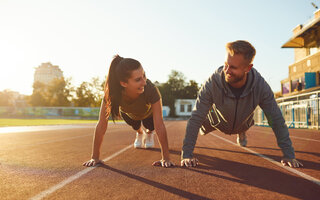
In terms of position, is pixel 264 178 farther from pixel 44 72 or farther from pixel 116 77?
pixel 44 72

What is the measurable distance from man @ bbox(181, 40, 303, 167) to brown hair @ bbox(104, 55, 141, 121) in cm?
116

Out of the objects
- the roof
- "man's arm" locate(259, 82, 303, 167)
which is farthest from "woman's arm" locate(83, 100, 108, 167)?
the roof

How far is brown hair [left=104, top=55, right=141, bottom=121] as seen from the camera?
3611mm

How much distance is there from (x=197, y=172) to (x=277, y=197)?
1129 mm

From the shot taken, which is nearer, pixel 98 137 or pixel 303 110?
pixel 98 137

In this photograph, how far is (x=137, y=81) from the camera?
142 inches

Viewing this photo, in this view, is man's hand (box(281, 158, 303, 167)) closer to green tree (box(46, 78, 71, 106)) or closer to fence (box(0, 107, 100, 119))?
fence (box(0, 107, 100, 119))

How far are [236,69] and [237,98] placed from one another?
574mm

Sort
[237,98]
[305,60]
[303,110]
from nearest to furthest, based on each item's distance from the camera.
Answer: [237,98] → [303,110] → [305,60]

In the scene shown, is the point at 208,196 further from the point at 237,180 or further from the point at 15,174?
the point at 15,174

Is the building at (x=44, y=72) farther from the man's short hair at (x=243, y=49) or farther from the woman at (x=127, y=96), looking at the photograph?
the man's short hair at (x=243, y=49)

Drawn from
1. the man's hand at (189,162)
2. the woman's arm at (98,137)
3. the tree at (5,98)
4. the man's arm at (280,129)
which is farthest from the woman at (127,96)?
the tree at (5,98)

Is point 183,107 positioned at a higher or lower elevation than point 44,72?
lower

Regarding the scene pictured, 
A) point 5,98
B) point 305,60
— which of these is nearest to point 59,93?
point 5,98
